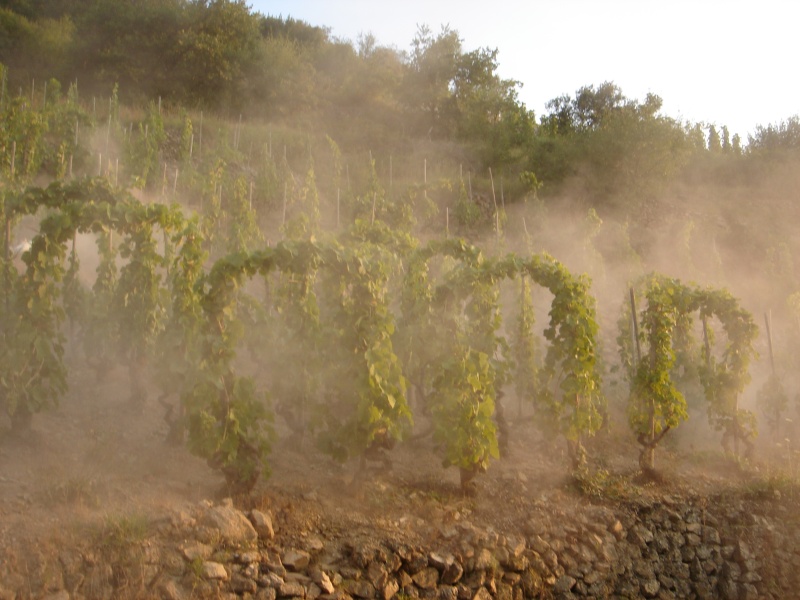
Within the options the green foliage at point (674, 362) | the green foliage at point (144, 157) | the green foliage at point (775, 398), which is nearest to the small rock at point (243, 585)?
the green foliage at point (674, 362)

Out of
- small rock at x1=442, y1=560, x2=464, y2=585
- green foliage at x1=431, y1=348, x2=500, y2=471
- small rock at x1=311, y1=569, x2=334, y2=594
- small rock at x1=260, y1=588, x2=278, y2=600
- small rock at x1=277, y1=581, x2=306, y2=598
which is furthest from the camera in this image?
green foliage at x1=431, y1=348, x2=500, y2=471

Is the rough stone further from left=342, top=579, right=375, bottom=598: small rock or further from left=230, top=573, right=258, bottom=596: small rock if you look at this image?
left=342, top=579, right=375, bottom=598: small rock

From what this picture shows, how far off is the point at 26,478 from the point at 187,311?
242cm

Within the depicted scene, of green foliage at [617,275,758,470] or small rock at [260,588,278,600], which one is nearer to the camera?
small rock at [260,588,278,600]

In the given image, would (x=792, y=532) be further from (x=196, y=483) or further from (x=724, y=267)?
(x=724, y=267)

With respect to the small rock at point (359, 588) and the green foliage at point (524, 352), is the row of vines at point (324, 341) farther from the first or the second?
the small rock at point (359, 588)

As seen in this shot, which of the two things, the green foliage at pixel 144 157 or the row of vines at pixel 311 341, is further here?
the green foliage at pixel 144 157

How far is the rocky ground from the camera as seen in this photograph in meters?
A: 5.61

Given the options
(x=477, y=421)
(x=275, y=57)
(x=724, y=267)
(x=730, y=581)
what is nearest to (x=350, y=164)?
(x=275, y=57)

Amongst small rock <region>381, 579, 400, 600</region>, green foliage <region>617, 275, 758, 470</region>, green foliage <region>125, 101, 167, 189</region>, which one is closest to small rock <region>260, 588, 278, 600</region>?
small rock <region>381, 579, 400, 600</region>

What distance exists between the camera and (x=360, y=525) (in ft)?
22.2

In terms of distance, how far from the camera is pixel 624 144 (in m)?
22.1

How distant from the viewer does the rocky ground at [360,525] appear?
5.61 meters

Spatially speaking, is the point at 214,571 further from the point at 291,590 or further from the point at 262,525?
the point at 262,525
